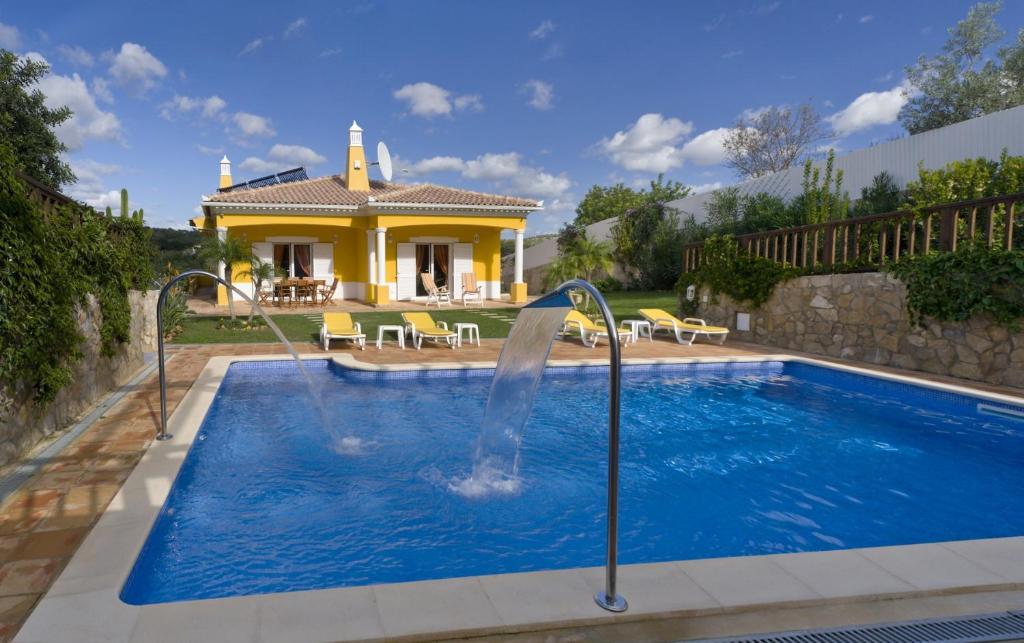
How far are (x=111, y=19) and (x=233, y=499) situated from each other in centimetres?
1735

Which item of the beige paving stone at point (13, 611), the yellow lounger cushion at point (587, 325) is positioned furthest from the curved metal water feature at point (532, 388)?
the yellow lounger cushion at point (587, 325)

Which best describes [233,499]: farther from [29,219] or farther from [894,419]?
[894,419]

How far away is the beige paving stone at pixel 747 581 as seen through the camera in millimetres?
2521

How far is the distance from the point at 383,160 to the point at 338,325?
1408 cm

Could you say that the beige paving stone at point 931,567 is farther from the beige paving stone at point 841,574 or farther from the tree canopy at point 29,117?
the tree canopy at point 29,117

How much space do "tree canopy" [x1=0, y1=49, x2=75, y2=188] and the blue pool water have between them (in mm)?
18054

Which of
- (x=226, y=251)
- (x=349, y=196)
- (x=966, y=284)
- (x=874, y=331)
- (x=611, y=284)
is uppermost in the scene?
(x=349, y=196)

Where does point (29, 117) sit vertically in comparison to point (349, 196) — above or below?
above

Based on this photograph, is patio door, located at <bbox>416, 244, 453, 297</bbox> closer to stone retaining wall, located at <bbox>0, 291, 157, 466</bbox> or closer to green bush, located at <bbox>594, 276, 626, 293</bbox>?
green bush, located at <bbox>594, 276, 626, 293</bbox>

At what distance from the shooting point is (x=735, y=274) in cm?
1227

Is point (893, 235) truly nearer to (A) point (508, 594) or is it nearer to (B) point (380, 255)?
(A) point (508, 594)

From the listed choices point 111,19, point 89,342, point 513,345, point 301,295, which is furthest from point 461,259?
point 513,345

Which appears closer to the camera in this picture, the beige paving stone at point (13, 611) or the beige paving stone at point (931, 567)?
the beige paving stone at point (13, 611)

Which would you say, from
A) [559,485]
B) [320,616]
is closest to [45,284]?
[320,616]
